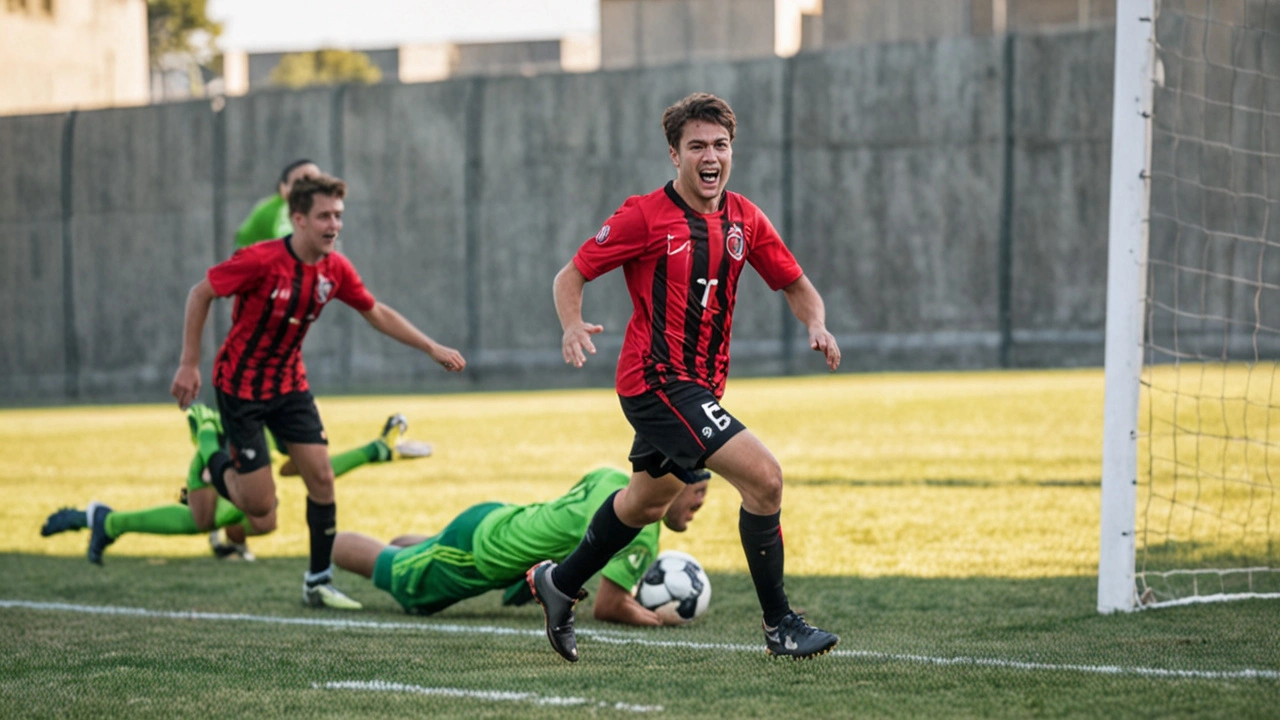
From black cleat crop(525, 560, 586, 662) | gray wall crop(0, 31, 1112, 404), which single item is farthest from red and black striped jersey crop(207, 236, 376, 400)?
gray wall crop(0, 31, 1112, 404)

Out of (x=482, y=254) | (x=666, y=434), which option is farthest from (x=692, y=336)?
(x=482, y=254)

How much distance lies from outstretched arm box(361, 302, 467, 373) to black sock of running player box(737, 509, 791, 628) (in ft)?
7.07

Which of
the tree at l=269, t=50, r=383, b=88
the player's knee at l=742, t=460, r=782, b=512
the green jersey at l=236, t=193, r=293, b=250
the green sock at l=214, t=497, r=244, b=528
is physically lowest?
the green sock at l=214, t=497, r=244, b=528

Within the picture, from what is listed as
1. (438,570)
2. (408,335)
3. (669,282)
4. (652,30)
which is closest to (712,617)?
(438,570)

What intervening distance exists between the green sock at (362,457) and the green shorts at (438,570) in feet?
6.30

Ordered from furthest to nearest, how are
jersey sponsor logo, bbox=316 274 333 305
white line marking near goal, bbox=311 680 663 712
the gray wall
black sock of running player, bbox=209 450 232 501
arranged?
the gray wall < black sock of running player, bbox=209 450 232 501 < jersey sponsor logo, bbox=316 274 333 305 < white line marking near goal, bbox=311 680 663 712

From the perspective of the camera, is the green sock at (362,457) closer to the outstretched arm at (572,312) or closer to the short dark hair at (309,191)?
the short dark hair at (309,191)

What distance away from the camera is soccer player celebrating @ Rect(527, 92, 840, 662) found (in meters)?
4.50

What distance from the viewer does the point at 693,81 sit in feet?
69.1

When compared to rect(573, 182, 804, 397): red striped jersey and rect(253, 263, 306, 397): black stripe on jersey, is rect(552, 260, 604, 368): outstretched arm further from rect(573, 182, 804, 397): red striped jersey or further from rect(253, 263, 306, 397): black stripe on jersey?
rect(253, 263, 306, 397): black stripe on jersey

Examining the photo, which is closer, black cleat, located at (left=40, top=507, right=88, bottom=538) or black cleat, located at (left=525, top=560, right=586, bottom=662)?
black cleat, located at (left=525, top=560, right=586, bottom=662)

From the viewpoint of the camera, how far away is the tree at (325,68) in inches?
2256

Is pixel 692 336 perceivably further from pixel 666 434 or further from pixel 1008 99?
pixel 1008 99

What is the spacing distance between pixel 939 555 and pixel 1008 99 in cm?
1323
